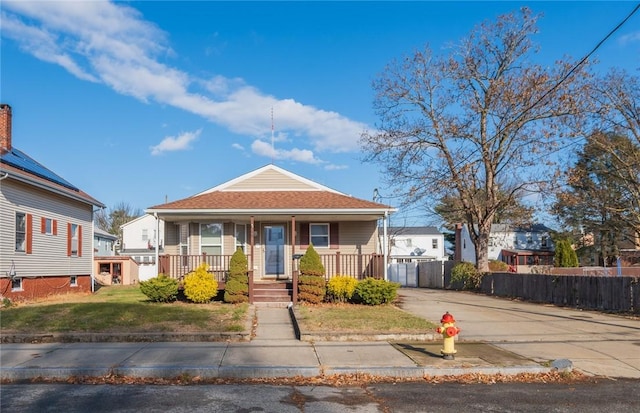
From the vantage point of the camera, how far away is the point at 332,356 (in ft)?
28.9

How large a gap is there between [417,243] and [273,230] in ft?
158

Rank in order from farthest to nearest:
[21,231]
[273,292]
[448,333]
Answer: [21,231] → [273,292] → [448,333]

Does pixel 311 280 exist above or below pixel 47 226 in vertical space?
below

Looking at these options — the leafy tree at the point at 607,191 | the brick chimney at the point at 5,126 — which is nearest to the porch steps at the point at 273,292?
the brick chimney at the point at 5,126

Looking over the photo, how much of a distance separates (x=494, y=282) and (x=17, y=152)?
20705 millimetres

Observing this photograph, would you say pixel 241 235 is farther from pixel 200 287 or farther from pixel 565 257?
pixel 565 257

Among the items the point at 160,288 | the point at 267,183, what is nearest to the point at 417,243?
the point at 267,183

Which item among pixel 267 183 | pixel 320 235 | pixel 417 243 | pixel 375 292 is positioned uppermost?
pixel 267 183

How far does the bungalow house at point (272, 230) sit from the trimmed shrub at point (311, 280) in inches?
50.3

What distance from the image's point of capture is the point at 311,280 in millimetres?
15320

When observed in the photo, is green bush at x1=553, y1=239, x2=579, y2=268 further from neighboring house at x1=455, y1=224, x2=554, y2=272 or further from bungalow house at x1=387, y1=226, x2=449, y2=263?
bungalow house at x1=387, y1=226, x2=449, y2=263

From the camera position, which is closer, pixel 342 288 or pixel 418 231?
pixel 342 288

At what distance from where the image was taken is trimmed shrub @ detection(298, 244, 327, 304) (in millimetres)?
15305

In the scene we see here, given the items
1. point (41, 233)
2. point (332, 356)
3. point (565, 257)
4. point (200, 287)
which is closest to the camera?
point (332, 356)
